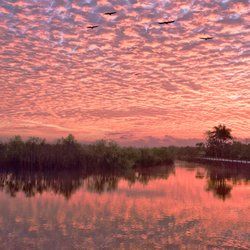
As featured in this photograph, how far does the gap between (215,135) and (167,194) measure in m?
80.8

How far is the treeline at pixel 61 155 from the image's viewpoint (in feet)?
154

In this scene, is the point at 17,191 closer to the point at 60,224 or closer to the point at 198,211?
the point at 60,224

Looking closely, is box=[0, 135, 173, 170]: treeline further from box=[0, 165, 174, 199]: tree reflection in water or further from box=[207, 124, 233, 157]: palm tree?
box=[207, 124, 233, 157]: palm tree

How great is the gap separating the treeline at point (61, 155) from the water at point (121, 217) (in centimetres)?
1319

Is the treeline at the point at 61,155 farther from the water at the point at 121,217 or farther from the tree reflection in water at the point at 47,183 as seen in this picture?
the water at the point at 121,217

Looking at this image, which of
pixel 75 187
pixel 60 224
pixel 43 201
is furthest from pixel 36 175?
pixel 60 224

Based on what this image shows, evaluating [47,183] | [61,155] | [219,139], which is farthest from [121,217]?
[219,139]

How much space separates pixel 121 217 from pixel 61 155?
29.3 meters

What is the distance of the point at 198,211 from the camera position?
22.0m

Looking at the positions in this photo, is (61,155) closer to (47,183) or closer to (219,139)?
(47,183)

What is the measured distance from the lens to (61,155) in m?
48.0

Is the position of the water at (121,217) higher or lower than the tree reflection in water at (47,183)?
lower

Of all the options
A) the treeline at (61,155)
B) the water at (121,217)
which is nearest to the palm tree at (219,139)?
the treeline at (61,155)

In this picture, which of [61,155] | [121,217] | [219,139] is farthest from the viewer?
[219,139]
